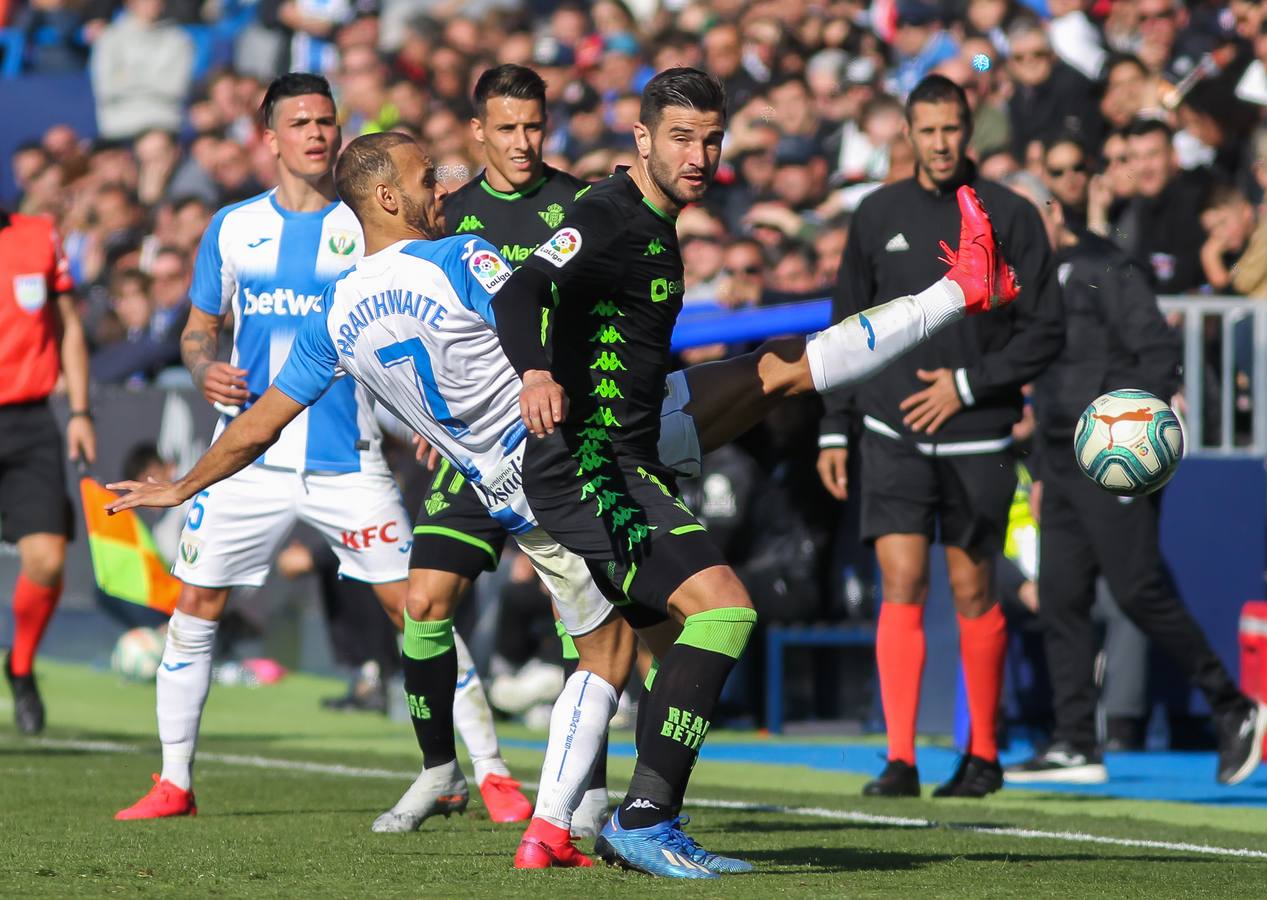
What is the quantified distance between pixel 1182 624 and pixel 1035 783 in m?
0.95

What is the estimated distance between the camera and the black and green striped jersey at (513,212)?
23.2 ft

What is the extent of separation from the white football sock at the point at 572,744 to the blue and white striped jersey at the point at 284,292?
1781 mm

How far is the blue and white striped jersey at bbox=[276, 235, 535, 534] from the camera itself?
5.79 m

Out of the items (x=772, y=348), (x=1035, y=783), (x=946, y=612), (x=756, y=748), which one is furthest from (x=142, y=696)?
(x=772, y=348)

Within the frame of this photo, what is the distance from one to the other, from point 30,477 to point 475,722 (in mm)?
3708

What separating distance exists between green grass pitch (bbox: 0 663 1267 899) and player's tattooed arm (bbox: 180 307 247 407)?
4.43 ft

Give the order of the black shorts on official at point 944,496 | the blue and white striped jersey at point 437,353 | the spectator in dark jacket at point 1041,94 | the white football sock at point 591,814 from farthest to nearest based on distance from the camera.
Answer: the spectator in dark jacket at point 1041,94 < the black shorts on official at point 944,496 < the white football sock at point 591,814 < the blue and white striped jersey at point 437,353

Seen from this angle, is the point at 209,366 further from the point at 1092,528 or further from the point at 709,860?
the point at 1092,528

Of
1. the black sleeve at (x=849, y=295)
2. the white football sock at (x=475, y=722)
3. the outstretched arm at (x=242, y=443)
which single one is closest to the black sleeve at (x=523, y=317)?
the outstretched arm at (x=242, y=443)

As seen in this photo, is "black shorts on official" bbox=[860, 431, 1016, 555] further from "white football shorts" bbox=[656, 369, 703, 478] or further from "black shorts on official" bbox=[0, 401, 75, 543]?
"black shorts on official" bbox=[0, 401, 75, 543]

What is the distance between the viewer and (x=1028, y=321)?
841 centimetres

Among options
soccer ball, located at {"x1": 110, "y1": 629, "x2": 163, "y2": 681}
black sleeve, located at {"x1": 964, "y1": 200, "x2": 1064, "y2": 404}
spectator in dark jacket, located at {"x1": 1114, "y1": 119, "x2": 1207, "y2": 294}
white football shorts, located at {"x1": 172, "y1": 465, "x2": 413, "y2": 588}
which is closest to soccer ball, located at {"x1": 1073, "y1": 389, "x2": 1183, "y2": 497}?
black sleeve, located at {"x1": 964, "y1": 200, "x2": 1064, "y2": 404}

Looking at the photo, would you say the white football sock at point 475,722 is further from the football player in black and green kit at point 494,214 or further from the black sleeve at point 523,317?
the black sleeve at point 523,317

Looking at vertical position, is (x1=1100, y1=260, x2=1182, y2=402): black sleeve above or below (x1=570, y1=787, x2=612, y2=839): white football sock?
above
